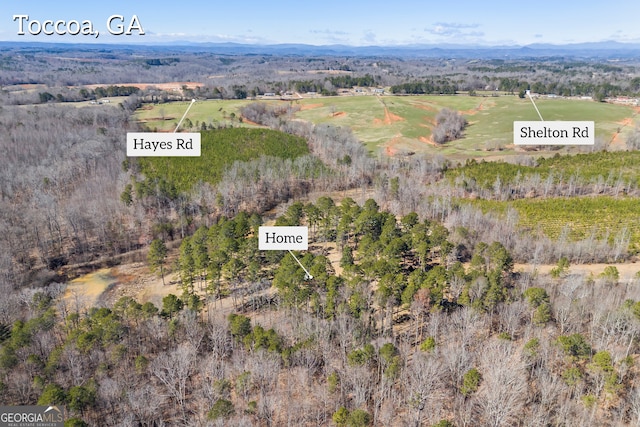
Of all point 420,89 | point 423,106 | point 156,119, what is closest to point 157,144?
point 156,119

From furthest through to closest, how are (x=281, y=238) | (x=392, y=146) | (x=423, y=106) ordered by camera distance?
1. (x=423, y=106)
2. (x=392, y=146)
3. (x=281, y=238)

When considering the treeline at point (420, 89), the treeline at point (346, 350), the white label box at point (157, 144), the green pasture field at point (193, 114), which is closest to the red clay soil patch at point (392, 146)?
the green pasture field at point (193, 114)

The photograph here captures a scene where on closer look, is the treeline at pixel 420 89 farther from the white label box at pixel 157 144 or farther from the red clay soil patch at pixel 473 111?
the white label box at pixel 157 144

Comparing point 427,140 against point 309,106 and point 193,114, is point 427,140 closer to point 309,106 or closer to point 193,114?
point 309,106

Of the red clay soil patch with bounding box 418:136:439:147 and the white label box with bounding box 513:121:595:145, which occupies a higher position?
the white label box with bounding box 513:121:595:145

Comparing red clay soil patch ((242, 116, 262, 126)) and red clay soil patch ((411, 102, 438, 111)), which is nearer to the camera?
red clay soil patch ((242, 116, 262, 126))

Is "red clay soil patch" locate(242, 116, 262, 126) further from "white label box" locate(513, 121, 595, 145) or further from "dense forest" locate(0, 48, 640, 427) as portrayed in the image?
"white label box" locate(513, 121, 595, 145)

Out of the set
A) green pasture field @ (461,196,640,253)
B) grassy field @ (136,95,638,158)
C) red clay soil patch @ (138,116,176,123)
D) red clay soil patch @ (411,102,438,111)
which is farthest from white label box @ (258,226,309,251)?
red clay soil patch @ (411,102,438,111)

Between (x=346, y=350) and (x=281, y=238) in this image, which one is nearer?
(x=346, y=350)
